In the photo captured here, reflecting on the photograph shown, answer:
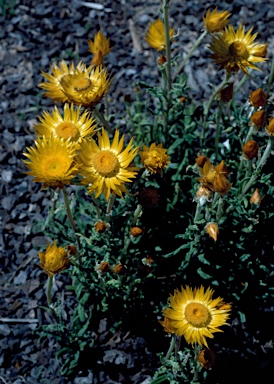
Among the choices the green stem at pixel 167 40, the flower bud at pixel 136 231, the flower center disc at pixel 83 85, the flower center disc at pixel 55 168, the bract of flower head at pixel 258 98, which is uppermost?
the green stem at pixel 167 40

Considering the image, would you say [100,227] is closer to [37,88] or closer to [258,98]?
[258,98]

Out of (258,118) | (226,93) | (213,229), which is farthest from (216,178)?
(226,93)

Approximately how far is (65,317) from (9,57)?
106 inches

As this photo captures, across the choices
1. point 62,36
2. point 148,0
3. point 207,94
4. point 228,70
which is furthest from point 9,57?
point 228,70

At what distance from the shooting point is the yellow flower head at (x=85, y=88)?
2.83 m

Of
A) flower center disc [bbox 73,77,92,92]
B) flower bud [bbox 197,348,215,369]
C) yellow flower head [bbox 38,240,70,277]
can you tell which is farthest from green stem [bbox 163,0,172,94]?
flower bud [bbox 197,348,215,369]

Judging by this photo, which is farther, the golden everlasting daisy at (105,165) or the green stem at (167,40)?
the green stem at (167,40)

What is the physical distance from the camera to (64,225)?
11.6 feet

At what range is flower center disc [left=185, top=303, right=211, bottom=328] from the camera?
9.14 feet

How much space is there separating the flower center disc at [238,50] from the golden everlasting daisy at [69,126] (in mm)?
970

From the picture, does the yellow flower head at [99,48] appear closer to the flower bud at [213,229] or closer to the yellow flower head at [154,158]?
the yellow flower head at [154,158]

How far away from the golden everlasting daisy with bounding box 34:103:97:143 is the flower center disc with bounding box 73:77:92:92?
0.12 m

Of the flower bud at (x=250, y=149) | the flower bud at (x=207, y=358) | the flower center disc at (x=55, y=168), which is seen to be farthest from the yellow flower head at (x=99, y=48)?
the flower bud at (x=207, y=358)

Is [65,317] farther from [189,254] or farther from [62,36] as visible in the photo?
[62,36]
